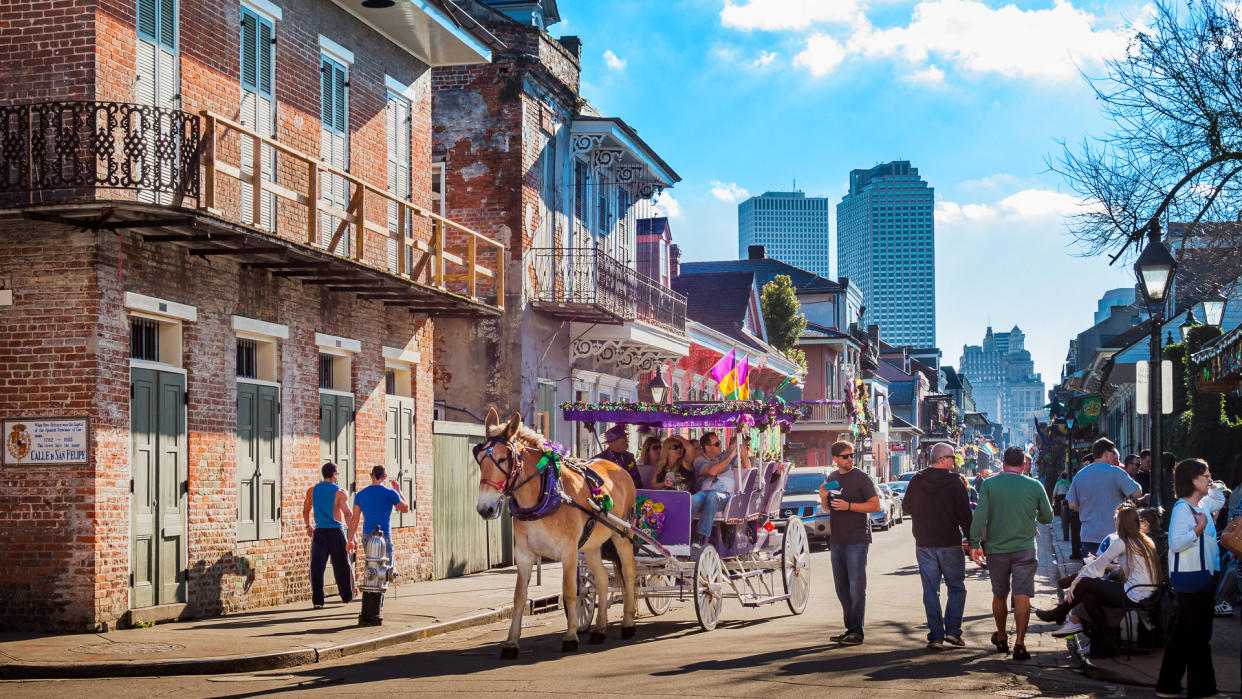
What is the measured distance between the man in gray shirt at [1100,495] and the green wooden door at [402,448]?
916 cm

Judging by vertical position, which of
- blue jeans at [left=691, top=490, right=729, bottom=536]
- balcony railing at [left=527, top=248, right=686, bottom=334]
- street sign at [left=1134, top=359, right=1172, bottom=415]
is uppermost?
balcony railing at [left=527, top=248, right=686, bottom=334]

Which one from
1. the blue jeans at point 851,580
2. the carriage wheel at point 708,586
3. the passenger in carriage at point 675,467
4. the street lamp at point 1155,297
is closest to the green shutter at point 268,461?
the passenger in carriage at point 675,467

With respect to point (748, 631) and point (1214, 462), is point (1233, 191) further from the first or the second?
point (748, 631)

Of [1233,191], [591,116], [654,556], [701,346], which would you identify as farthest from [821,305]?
[654,556]

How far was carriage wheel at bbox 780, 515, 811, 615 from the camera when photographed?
48.8 feet

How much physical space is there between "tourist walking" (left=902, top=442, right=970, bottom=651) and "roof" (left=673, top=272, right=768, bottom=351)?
32503 millimetres

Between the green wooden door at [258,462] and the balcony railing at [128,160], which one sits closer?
the balcony railing at [128,160]

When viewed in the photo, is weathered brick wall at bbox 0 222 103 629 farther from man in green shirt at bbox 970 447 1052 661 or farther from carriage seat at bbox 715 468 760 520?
man in green shirt at bbox 970 447 1052 661

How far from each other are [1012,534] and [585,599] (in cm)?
406

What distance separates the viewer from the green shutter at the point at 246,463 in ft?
49.3

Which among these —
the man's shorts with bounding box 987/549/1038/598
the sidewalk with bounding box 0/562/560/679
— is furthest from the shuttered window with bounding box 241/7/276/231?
the man's shorts with bounding box 987/549/1038/598

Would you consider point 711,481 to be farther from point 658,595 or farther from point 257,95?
point 257,95

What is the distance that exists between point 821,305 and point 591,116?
138ft

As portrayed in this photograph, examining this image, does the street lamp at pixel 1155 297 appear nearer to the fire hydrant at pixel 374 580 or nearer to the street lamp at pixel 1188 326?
the fire hydrant at pixel 374 580
